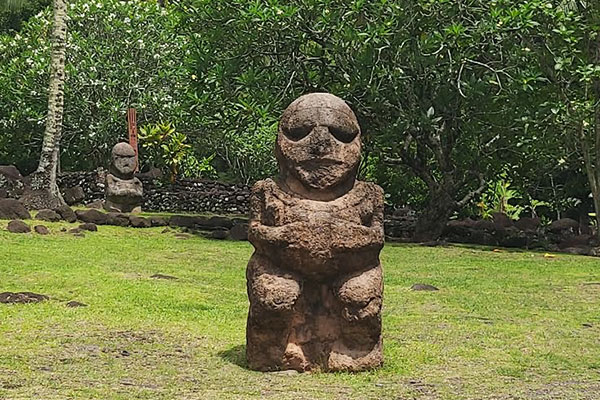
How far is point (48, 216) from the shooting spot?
679 inches

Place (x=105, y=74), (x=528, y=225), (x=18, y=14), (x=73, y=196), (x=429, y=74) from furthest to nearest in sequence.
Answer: (x=18, y=14) < (x=105, y=74) < (x=73, y=196) < (x=528, y=225) < (x=429, y=74)

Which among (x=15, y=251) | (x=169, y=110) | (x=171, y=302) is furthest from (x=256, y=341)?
(x=169, y=110)

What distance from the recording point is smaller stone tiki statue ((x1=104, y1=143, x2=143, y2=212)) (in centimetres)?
2202

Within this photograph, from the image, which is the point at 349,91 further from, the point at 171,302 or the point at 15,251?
the point at 171,302

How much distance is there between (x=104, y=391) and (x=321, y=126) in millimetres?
2573

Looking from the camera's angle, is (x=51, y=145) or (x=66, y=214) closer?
(x=66, y=214)

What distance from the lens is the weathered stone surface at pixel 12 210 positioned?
1675 centimetres

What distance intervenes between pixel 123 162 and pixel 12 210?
5662 mm

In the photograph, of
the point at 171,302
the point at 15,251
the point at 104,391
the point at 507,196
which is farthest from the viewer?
the point at 507,196

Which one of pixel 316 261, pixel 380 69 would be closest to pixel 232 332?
pixel 316 261

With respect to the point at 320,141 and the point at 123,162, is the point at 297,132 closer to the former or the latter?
the point at 320,141

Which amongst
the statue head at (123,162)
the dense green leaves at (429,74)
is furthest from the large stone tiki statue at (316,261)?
the statue head at (123,162)

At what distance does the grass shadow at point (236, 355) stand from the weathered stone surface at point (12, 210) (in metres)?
10.6

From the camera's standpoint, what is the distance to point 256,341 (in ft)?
21.4
